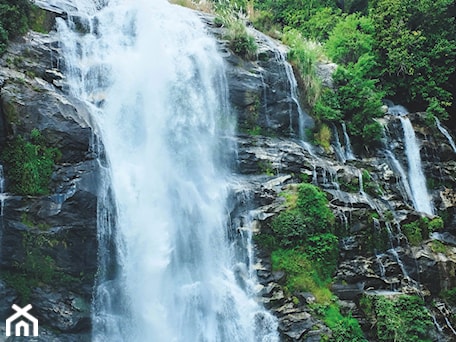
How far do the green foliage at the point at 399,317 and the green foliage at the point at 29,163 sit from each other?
6.82 metres

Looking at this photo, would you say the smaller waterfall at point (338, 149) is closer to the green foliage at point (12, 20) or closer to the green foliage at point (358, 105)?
the green foliage at point (358, 105)

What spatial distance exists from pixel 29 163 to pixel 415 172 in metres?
11.3

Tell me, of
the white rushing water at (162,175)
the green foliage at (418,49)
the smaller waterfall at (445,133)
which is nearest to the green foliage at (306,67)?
the white rushing water at (162,175)

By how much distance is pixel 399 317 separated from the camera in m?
9.30

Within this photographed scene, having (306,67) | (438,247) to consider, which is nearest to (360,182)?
(438,247)

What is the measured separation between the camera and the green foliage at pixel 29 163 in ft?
27.7

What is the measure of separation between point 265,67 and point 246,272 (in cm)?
645

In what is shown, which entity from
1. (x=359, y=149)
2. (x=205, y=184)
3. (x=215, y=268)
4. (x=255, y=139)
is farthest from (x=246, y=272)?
(x=359, y=149)

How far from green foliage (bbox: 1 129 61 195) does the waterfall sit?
1028cm

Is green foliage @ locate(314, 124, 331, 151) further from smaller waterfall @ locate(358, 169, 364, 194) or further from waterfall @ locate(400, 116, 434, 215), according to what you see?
waterfall @ locate(400, 116, 434, 215)

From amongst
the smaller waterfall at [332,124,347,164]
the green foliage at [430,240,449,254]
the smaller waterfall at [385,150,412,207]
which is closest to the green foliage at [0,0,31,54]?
the smaller waterfall at [332,124,347,164]

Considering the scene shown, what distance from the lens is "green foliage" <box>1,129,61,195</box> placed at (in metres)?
8.45

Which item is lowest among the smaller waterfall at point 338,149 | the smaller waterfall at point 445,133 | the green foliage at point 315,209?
the green foliage at point 315,209

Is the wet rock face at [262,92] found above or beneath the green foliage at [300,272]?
above
